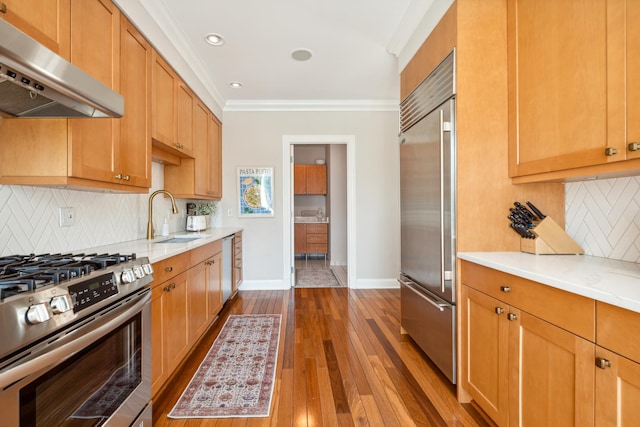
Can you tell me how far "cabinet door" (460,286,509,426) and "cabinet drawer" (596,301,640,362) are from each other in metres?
0.43

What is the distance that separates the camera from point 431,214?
198 centimetres

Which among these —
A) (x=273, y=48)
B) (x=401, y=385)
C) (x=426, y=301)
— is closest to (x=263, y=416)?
(x=401, y=385)

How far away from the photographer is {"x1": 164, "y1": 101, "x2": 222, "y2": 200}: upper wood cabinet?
3.10 metres

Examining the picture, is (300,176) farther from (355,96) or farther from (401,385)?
(401,385)

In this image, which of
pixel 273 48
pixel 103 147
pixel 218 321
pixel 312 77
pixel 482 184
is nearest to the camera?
pixel 103 147

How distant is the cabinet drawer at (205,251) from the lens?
229 centimetres

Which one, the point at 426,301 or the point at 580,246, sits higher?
the point at 580,246

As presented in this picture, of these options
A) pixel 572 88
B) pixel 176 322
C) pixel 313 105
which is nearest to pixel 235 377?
pixel 176 322

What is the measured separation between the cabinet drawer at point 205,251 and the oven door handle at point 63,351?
3.13 ft

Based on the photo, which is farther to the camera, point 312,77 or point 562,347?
point 312,77

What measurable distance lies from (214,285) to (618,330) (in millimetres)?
2762

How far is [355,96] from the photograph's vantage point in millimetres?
3924

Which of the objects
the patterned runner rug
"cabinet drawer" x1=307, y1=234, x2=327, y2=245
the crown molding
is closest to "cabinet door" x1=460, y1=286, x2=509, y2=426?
the patterned runner rug

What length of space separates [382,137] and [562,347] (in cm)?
349
